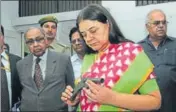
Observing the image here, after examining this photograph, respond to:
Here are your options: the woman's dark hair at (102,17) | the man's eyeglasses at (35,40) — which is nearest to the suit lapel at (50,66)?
the man's eyeglasses at (35,40)

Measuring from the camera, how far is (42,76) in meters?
2.20

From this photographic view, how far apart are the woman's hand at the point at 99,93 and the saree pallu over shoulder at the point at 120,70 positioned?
0.05 m

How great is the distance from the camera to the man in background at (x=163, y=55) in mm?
2105

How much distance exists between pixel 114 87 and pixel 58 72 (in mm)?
1211

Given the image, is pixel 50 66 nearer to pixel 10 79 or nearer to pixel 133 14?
pixel 10 79

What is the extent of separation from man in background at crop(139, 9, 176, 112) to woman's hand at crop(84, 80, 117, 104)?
1146 millimetres

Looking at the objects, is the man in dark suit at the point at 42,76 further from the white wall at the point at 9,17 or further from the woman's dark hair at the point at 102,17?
the white wall at the point at 9,17

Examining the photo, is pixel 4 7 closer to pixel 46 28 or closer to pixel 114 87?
pixel 46 28

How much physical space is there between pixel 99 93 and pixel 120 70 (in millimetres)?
118

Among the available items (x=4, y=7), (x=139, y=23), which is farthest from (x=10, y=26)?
(x=139, y=23)

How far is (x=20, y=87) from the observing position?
7.50 feet

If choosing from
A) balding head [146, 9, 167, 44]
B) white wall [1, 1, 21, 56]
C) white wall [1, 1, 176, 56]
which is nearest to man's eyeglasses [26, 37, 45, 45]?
white wall [1, 1, 176, 56]

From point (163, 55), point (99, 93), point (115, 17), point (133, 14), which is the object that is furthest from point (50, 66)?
point (133, 14)

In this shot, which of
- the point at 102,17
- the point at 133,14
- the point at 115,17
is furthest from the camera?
the point at 133,14
